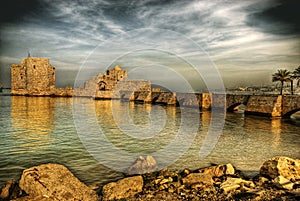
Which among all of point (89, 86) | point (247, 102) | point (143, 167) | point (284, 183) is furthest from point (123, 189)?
point (89, 86)

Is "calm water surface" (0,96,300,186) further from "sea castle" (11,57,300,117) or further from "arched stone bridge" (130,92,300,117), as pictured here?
"sea castle" (11,57,300,117)

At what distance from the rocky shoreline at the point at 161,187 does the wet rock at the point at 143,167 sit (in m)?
0.99

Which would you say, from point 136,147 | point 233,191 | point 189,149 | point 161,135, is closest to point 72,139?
point 136,147

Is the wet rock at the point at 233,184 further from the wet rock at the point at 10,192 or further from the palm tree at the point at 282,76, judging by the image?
the palm tree at the point at 282,76

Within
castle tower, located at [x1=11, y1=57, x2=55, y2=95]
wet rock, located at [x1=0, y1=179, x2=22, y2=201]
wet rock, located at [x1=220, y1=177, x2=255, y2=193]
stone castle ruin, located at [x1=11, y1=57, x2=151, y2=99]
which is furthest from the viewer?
castle tower, located at [x1=11, y1=57, x2=55, y2=95]

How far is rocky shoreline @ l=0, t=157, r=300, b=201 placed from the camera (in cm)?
676

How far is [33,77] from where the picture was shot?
83312mm

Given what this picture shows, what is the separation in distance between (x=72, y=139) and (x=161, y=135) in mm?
6462

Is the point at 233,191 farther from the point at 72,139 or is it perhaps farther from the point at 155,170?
the point at 72,139

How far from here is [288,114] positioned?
29.9 meters

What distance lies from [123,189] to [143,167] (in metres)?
2.38

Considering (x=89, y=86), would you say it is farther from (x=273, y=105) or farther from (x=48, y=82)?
(x=273, y=105)

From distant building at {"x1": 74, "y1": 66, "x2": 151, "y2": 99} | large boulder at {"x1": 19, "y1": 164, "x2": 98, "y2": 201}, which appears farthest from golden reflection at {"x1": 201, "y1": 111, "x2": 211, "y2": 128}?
distant building at {"x1": 74, "y1": 66, "x2": 151, "y2": 99}

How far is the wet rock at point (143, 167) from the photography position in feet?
31.4
